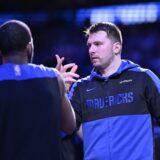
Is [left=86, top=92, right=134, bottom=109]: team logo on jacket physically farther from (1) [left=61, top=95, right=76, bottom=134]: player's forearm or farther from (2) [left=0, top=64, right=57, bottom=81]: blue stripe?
(2) [left=0, top=64, right=57, bottom=81]: blue stripe

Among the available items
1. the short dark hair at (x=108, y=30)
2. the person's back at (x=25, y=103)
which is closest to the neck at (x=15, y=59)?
the person's back at (x=25, y=103)

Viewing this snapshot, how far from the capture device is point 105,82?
361 centimetres

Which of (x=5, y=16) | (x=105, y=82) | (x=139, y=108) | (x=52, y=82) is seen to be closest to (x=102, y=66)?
(x=105, y=82)

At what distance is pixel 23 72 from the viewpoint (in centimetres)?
266

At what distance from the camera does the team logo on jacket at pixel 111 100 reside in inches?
138

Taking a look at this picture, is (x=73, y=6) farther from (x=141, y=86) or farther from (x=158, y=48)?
(x=141, y=86)

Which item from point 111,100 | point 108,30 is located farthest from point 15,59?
point 108,30

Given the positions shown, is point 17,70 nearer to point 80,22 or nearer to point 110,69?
point 110,69

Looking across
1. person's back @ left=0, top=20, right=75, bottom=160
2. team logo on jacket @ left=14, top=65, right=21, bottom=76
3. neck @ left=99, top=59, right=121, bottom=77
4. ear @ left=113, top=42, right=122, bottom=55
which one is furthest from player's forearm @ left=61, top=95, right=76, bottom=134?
ear @ left=113, top=42, right=122, bottom=55

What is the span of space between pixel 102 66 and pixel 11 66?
3.58 feet

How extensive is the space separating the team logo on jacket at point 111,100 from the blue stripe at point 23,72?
918mm

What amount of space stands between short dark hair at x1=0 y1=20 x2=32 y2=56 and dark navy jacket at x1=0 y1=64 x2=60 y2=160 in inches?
5.5

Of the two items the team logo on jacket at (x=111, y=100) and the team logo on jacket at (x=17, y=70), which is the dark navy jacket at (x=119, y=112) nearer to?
the team logo on jacket at (x=111, y=100)

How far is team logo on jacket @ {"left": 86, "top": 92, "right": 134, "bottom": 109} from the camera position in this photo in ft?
11.5
